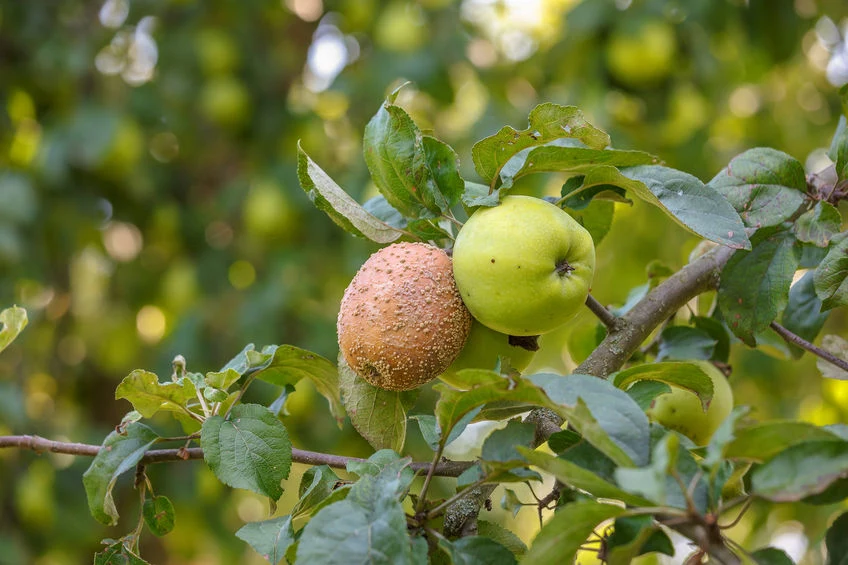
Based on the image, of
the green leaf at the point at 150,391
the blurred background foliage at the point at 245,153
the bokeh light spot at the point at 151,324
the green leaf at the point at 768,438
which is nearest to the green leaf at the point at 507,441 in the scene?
the green leaf at the point at 768,438

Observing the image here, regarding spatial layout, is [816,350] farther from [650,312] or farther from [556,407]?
[556,407]

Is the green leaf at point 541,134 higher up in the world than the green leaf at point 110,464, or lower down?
higher up

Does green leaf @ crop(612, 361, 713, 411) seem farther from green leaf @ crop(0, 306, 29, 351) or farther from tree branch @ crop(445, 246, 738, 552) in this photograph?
green leaf @ crop(0, 306, 29, 351)

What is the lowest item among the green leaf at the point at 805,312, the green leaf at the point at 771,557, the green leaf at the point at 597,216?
the green leaf at the point at 805,312

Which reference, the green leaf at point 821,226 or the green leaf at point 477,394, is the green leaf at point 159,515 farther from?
the green leaf at point 821,226

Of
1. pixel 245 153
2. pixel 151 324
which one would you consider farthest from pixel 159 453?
pixel 151 324

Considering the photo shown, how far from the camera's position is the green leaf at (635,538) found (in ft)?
1.31

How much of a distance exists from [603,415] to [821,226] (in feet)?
0.87

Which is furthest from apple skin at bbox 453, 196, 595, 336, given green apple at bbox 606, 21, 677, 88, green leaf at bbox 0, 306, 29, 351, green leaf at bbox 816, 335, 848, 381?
green apple at bbox 606, 21, 677, 88

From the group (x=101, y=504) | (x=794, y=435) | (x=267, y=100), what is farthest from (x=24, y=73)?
(x=794, y=435)

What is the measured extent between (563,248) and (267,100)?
1.58 metres

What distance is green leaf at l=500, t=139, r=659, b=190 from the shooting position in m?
0.51

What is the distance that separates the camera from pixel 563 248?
53cm

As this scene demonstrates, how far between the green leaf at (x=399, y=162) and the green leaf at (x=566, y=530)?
0.83ft
